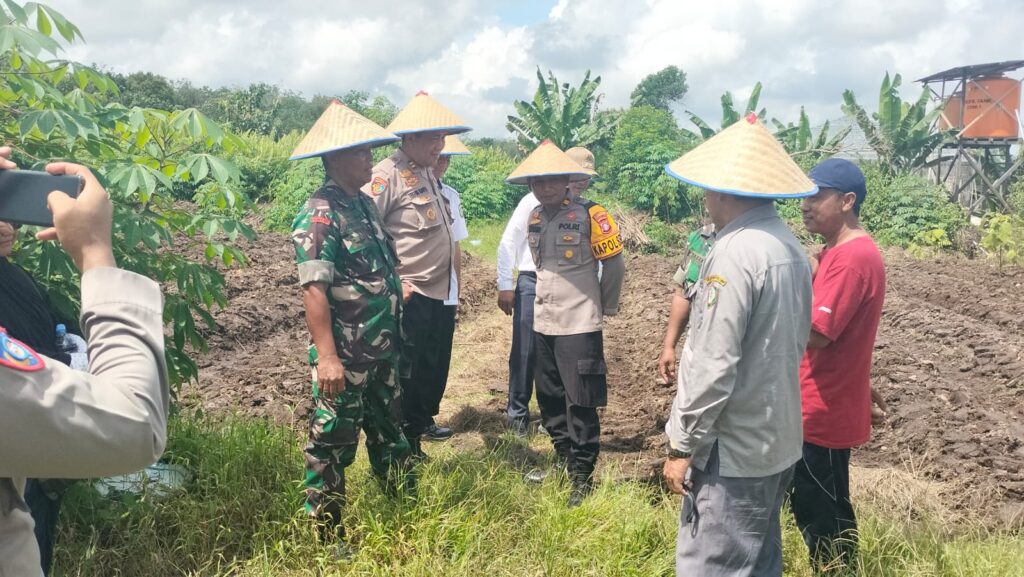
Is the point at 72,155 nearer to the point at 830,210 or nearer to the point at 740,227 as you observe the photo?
the point at 740,227

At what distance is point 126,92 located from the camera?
29.6 metres

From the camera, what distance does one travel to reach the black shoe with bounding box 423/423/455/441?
183 inches

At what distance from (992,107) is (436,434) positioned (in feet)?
67.8

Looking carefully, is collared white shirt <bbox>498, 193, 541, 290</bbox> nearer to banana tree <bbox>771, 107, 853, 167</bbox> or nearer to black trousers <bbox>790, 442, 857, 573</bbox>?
black trousers <bbox>790, 442, 857, 573</bbox>

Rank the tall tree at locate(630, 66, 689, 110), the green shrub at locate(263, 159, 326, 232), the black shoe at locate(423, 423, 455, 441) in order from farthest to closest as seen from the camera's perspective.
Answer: the tall tree at locate(630, 66, 689, 110), the green shrub at locate(263, 159, 326, 232), the black shoe at locate(423, 423, 455, 441)

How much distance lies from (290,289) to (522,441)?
5077 millimetres

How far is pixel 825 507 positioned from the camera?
2703mm

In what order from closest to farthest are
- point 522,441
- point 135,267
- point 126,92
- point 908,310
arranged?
point 135,267
point 522,441
point 908,310
point 126,92

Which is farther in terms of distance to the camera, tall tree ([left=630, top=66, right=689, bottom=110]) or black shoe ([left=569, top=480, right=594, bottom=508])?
tall tree ([left=630, top=66, right=689, bottom=110])

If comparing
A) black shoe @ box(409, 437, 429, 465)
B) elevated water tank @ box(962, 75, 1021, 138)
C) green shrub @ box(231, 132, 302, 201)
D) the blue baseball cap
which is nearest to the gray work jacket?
the blue baseball cap

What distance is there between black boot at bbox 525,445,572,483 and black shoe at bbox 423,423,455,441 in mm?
861

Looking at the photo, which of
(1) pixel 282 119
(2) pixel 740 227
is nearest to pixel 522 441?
(2) pixel 740 227

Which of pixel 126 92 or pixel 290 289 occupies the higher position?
pixel 126 92

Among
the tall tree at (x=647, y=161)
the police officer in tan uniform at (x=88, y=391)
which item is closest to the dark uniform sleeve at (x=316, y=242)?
the police officer in tan uniform at (x=88, y=391)
